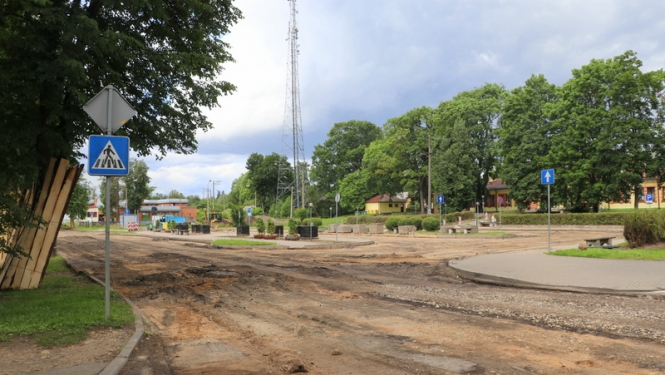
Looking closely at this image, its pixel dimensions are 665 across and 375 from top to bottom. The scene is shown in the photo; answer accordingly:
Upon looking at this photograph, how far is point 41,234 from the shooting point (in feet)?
36.1

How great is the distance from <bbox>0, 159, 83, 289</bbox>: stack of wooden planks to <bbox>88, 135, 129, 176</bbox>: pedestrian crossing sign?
470cm

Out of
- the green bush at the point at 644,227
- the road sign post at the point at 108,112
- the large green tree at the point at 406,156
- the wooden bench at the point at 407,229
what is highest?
the large green tree at the point at 406,156

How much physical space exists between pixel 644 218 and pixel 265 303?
1578 centimetres

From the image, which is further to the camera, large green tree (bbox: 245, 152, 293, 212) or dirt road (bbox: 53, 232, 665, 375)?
large green tree (bbox: 245, 152, 293, 212)

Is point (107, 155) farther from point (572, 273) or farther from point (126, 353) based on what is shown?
point (572, 273)

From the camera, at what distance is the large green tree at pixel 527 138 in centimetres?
5678

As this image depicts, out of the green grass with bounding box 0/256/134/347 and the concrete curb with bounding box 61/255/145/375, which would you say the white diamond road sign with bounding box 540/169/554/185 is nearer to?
the green grass with bounding box 0/256/134/347

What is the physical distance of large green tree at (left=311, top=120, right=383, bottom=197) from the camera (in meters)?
101

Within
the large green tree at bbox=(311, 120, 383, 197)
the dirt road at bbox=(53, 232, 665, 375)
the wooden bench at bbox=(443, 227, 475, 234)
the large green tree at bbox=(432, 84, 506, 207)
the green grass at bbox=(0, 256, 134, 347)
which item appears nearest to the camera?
the dirt road at bbox=(53, 232, 665, 375)

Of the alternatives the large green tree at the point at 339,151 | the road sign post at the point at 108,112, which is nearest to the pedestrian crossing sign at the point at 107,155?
the road sign post at the point at 108,112

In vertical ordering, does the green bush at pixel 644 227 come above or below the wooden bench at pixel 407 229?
above

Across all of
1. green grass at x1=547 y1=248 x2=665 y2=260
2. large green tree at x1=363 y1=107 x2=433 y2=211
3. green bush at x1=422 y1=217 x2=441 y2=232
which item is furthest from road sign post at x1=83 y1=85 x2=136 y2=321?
large green tree at x1=363 y1=107 x2=433 y2=211

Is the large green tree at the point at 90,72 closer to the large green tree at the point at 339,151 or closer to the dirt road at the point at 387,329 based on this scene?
the dirt road at the point at 387,329

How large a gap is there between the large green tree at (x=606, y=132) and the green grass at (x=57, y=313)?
49.0m
